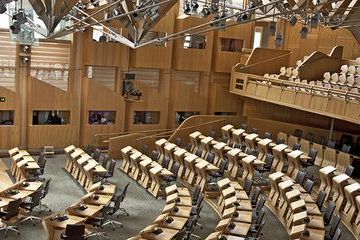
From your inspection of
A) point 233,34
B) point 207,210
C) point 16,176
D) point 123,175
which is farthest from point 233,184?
point 233,34

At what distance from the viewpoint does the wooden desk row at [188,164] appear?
1487 cm

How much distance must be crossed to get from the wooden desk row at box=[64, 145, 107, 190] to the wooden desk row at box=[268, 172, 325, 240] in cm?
487

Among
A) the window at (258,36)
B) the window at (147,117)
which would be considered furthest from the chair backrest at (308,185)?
the window at (258,36)

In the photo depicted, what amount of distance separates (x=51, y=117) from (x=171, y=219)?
9.73 metres

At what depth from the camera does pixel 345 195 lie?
42.1 feet

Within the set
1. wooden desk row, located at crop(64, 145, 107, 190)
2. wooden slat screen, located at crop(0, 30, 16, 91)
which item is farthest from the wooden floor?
wooden slat screen, located at crop(0, 30, 16, 91)

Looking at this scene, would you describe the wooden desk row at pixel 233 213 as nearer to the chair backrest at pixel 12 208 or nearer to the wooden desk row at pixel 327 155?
the wooden desk row at pixel 327 155

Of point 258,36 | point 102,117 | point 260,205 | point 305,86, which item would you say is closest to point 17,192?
point 260,205

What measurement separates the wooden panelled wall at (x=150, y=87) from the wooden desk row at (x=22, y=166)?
270cm

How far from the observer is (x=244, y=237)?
10.1 m

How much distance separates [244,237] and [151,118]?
447 inches

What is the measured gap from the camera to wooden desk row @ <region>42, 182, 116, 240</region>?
1019 cm

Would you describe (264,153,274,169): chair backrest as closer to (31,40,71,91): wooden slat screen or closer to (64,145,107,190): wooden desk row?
(64,145,107,190): wooden desk row

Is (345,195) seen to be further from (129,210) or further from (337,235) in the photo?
(129,210)
